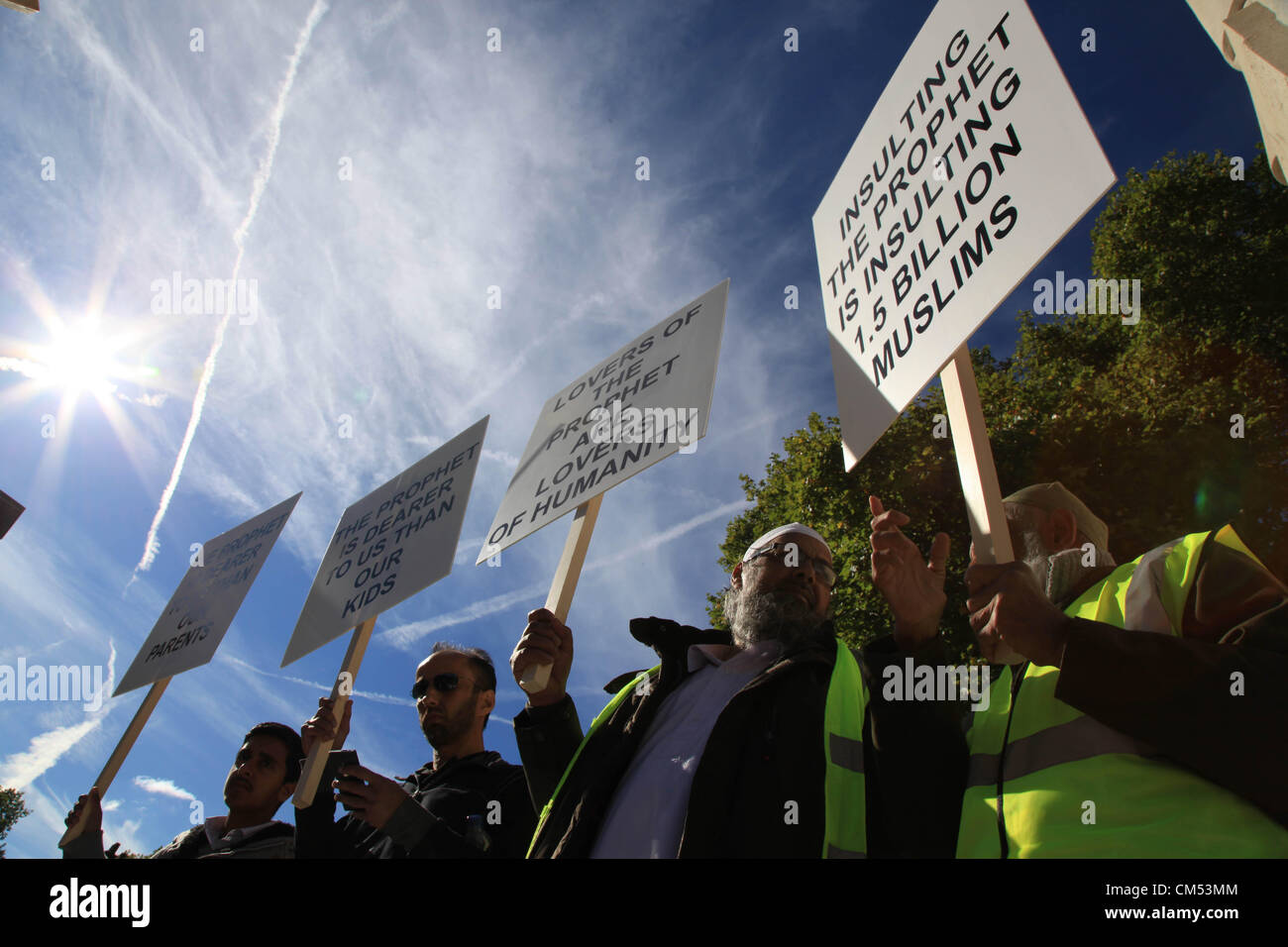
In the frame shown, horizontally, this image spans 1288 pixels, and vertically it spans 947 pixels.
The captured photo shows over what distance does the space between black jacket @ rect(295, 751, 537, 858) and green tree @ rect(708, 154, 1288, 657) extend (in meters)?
6.51

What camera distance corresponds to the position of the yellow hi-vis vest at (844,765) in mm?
2008

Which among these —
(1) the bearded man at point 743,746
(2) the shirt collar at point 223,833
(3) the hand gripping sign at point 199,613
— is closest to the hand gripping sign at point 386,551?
(2) the shirt collar at point 223,833

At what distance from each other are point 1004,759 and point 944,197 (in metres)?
1.64

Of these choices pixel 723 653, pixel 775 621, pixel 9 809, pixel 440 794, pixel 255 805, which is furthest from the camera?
pixel 9 809

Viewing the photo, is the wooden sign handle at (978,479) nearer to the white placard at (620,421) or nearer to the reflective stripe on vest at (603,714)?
the white placard at (620,421)

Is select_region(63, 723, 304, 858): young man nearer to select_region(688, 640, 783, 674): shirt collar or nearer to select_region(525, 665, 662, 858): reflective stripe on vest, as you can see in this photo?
select_region(525, 665, 662, 858): reflective stripe on vest

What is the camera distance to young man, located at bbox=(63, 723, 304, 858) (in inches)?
146

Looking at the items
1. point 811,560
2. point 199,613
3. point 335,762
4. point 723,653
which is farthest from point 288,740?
point 811,560

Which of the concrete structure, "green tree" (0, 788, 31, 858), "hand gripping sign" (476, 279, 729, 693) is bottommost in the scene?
"green tree" (0, 788, 31, 858)

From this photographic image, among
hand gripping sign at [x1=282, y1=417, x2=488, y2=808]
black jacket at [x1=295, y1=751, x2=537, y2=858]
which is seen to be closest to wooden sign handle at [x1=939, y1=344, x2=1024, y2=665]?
black jacket at [x1=295, y1=751, x2=537, y2=858]

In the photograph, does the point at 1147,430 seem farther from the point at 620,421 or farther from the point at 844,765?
the point at 844,765

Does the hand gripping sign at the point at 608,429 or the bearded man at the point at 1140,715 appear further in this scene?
the hand gripping sign at the point at 608,429

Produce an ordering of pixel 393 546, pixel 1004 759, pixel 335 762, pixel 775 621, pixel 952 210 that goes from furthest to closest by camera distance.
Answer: pixel 393 546 < pixel 335 762 < pixel 775 621 < pixel 952 210 < pixel 1004 759

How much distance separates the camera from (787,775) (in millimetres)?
2102
